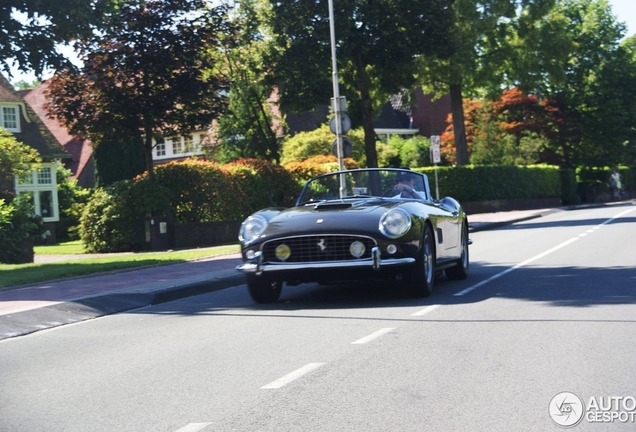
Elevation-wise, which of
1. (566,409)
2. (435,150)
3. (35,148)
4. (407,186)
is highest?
(35,148)

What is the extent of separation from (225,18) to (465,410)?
73.0ft

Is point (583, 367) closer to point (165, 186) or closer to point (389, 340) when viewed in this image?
point (389, 340)

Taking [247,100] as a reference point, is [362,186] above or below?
below

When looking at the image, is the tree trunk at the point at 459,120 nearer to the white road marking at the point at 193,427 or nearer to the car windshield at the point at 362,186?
the car windshield at the point at 362,186

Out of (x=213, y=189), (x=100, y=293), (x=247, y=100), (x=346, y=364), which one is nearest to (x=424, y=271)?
(x=346, y=364)

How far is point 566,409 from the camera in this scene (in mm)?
5590

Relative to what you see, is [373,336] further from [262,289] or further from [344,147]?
[344,147]

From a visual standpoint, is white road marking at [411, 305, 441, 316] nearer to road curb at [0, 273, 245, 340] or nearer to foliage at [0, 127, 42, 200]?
road curb at [0, 273, 245, 340]

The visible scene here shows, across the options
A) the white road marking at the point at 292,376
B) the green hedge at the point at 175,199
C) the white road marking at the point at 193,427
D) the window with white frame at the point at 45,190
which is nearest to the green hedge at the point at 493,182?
the green hedge at the point at 175,199

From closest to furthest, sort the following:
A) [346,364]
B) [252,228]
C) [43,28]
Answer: [346,364]
[252,228]
[43,28]

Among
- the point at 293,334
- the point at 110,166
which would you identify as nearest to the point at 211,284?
the point at 293,334

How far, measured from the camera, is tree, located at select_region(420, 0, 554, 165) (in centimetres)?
3816

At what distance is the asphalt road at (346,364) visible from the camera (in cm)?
566

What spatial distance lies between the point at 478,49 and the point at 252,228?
1209 inches
